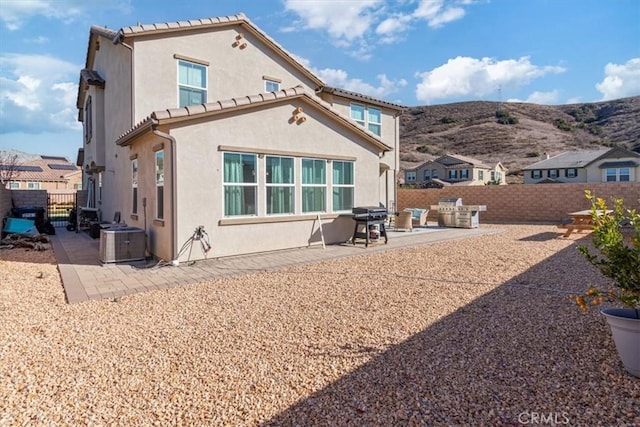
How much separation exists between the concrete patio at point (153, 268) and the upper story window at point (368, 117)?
758 cm

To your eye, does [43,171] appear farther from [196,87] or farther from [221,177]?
[221,177]

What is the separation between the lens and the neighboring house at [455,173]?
5784 centimetres

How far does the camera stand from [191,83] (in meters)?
12.6

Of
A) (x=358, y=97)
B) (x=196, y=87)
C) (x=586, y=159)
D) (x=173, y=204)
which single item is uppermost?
(x=586, y=159)

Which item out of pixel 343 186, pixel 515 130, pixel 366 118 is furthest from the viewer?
pixel 515 130

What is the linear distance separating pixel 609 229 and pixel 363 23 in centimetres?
1576

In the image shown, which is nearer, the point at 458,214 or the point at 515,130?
the point at 458,214

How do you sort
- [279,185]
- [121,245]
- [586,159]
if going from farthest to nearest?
[586,159]
[279,185]
[121,245]

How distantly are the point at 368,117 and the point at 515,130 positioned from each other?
8635cm

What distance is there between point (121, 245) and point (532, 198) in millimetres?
19201

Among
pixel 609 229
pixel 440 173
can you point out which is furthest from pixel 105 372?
pixel 440 173

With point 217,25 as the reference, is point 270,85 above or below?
below

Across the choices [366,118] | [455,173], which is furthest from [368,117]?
[455,173]

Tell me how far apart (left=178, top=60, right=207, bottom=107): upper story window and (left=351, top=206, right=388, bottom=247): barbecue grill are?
20.7 feet
